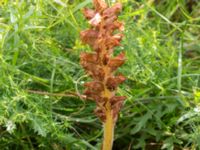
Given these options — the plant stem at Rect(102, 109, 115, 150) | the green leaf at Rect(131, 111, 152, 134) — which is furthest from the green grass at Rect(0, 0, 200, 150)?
the plant stem at Rect(102, 109, 115, 150)

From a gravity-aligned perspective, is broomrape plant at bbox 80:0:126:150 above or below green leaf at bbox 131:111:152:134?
above

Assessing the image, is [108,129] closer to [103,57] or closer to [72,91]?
[103,57]

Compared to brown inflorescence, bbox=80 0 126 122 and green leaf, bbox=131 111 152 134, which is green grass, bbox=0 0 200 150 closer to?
green leaf, bbox=131 111 152 134

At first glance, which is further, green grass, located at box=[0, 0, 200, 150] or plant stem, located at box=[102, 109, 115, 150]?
green grass, located at box=[0, 0, 200, 150]

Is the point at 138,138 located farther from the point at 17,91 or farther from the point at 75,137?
the point at 17,91

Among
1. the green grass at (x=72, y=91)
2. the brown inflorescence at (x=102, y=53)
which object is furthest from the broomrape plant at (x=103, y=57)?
the green grass at (x=72, y=91)

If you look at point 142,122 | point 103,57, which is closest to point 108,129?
point 103,57

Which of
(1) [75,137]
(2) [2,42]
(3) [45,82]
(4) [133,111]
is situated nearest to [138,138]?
(4) [133,111]
